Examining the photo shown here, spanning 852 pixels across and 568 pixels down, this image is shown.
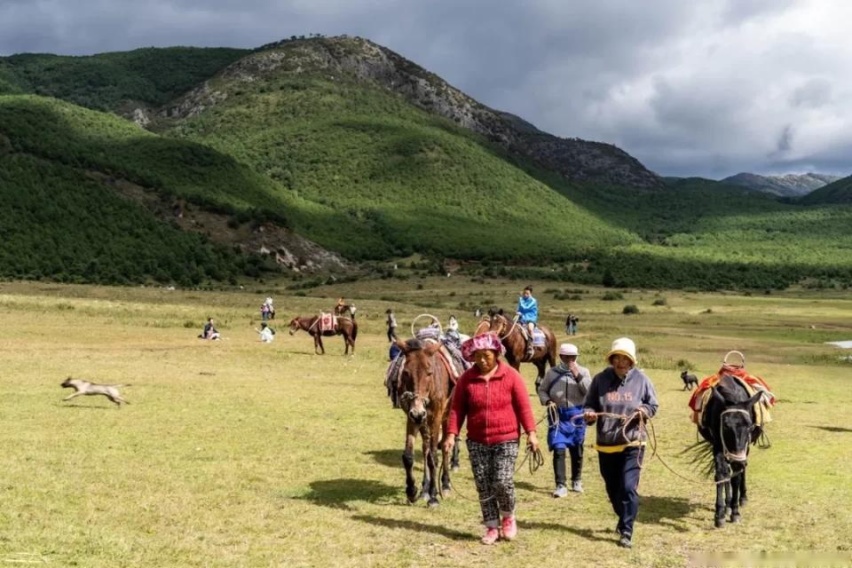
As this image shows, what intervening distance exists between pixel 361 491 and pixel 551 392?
314 centimetres

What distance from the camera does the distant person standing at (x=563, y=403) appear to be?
36.4 ft

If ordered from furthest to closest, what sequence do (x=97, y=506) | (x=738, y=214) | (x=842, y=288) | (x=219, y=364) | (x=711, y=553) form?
(x=738, y=214), (x=842, y=288), (x=219, y=364), (x=97, y=506), (x=711, y=553)

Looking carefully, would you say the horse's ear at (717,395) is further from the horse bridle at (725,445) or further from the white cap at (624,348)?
the white cap at (624,348)

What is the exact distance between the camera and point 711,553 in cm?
862

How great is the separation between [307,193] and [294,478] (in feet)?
427

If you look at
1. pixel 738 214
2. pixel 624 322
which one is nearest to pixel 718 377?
pixel 624 322

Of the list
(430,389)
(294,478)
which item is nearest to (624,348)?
(430,389)

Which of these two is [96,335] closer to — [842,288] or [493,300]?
[493,300]

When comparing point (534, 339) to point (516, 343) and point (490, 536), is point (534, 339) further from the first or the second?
point (490, 536)

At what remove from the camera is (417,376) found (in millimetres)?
9469

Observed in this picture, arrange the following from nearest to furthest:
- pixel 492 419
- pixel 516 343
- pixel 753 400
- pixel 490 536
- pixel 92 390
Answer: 1. pixel 492 419
2. pixel 490 536
3. pixel 753 400
4. pixel 92 390
5. pixel 516 343

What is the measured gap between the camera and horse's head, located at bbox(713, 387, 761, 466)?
9.81m

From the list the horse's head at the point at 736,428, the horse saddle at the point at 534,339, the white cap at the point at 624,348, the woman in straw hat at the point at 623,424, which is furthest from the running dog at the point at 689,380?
the white cap at the point at 624,348

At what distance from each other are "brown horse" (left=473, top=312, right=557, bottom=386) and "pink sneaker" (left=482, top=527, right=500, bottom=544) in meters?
6.98
